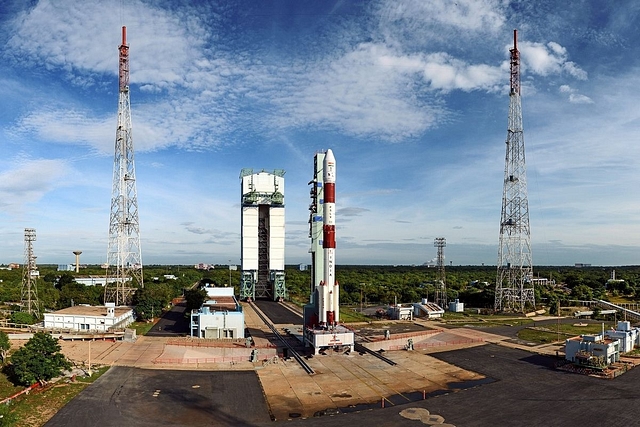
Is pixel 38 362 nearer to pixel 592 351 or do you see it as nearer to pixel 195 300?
pixel 195 300

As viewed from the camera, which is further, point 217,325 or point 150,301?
point 150,301

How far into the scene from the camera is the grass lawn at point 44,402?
36.2m

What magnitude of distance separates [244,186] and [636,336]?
91029mm

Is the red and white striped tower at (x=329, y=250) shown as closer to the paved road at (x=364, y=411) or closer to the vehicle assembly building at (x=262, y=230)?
the paved road at (x=364, y=411)

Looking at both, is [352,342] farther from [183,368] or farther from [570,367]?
[570,367]

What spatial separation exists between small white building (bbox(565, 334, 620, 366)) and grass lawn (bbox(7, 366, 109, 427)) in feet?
171

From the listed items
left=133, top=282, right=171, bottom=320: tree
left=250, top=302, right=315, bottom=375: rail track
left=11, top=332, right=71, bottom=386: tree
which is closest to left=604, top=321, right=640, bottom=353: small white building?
left=250, top=302, right=315, bottom=375: rail track

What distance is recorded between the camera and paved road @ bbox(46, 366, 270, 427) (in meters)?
36.8

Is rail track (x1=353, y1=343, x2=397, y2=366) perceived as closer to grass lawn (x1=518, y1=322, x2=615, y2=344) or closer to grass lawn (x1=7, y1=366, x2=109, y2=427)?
grass lawn (x1=518, y1=322, x2=615, y2=344)

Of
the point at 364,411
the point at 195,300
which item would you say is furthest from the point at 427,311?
the point at 364,411

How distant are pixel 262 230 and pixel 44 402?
90720 mm

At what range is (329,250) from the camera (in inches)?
2559

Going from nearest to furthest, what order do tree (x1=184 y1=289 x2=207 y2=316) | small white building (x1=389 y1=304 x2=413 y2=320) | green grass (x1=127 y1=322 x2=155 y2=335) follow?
green grass (x1=127 y1=322 x2=155 y2=335), tree (x1=184 y1=289 x2=207 y2=316), small white building (x1=389 y1=304 x2=413 y2=320)

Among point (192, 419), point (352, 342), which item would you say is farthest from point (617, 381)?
point (192, 419)
